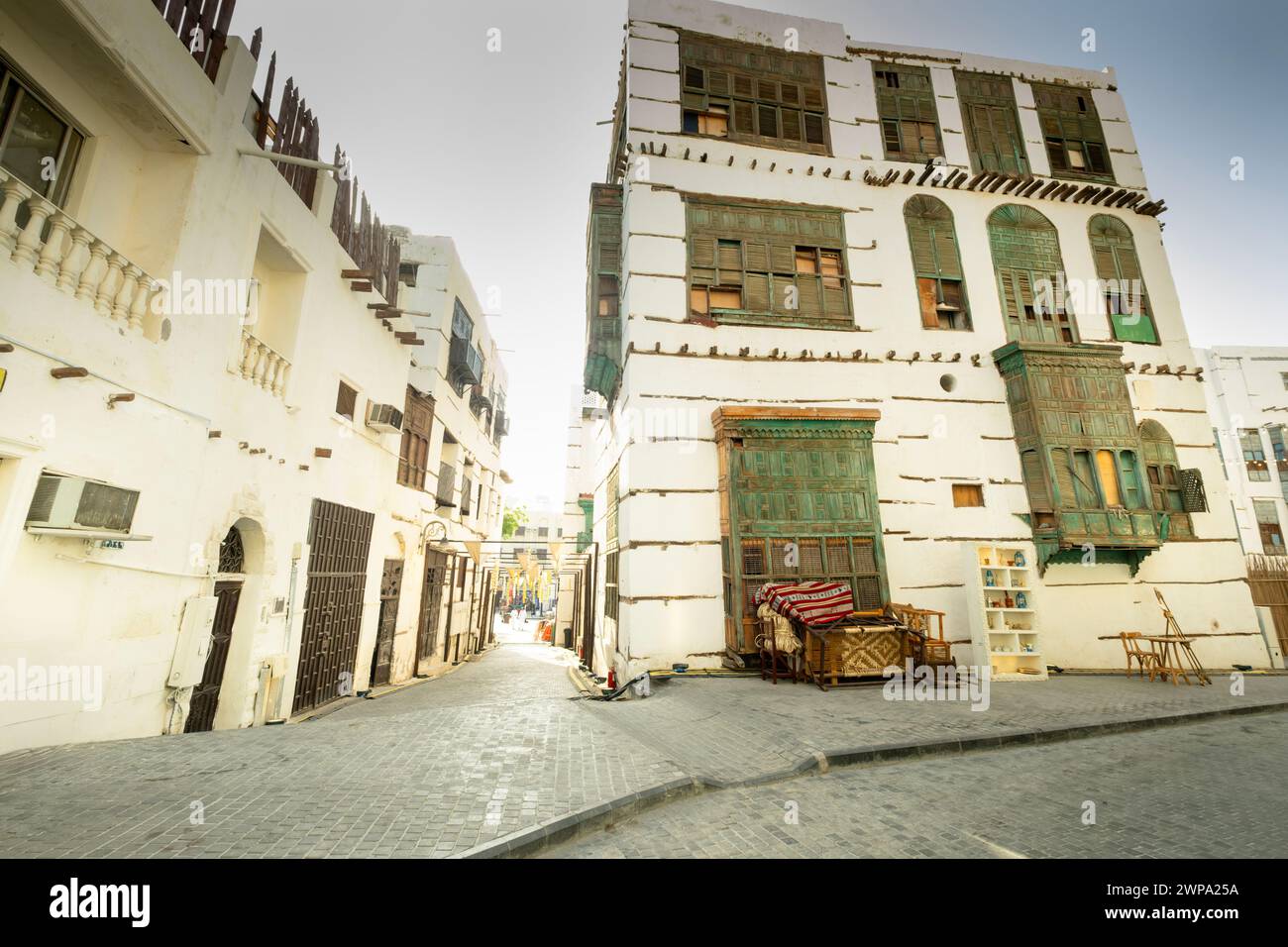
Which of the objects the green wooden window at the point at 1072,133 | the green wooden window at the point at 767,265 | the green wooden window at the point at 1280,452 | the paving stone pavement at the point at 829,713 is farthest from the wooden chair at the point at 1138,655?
the green wooden window at the point at 1280,452

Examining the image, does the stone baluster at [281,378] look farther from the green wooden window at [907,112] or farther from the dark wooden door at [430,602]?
the green wooden window at [907,112]

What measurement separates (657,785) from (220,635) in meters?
7.49

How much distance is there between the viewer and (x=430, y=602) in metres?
16.0

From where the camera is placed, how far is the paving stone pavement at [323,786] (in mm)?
3020

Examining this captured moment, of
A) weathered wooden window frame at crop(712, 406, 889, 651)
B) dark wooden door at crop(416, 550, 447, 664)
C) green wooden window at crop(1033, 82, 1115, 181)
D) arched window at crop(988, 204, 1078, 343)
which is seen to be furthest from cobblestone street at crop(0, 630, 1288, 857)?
green wooden window at crop(1033, 82, 1115, 181)

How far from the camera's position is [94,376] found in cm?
498

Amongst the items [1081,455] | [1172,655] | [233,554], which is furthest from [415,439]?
[1172,655]

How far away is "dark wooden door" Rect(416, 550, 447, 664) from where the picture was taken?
50.2 feet

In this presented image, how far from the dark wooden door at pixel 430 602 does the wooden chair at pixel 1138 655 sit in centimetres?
1698

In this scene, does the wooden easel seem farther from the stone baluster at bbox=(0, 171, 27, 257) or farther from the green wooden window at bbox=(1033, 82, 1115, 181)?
the stone baluster at bbox=(0, 171, 27, 257)

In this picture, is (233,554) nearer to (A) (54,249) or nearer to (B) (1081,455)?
(A) (54,249)

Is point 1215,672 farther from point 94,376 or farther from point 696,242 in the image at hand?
point 94,376

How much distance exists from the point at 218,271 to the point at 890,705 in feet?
36.1
